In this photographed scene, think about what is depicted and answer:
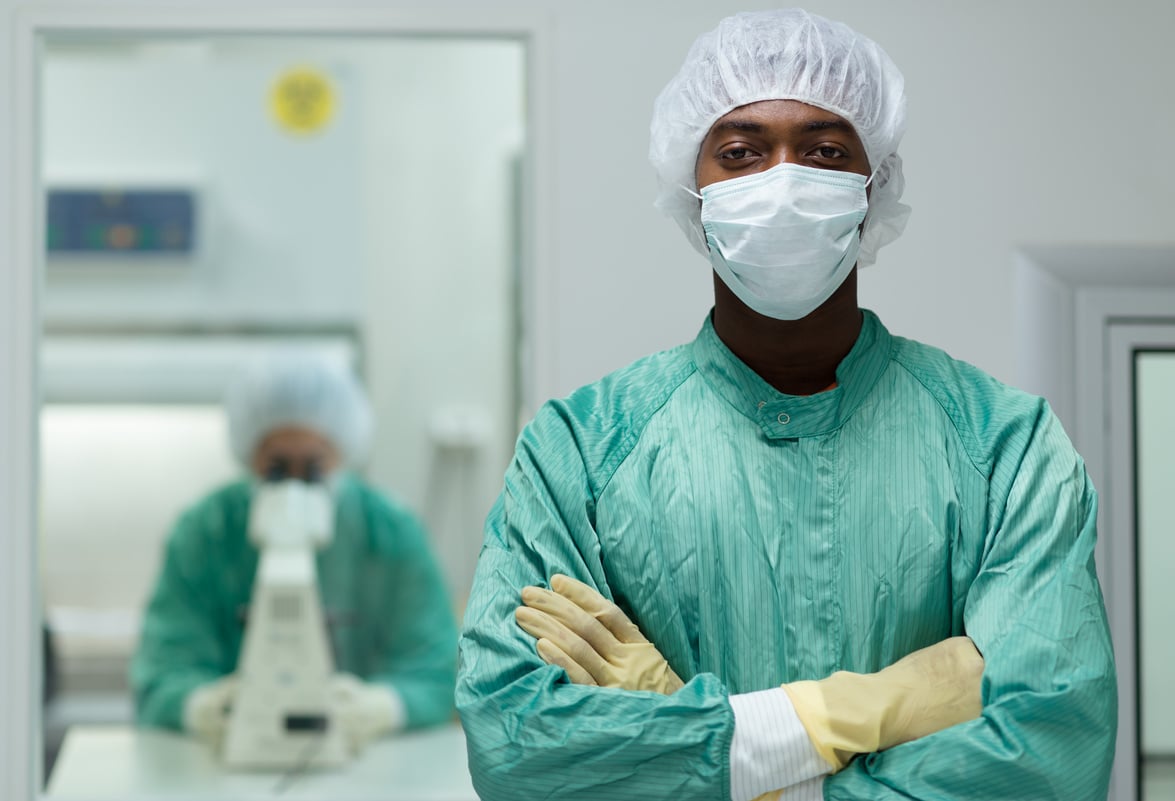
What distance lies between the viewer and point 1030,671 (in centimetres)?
111

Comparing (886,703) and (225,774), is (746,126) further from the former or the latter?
(225,774)

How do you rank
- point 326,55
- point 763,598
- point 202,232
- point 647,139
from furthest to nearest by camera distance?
point 202,232 < point 326,55 < point 647,139 < point 763,598

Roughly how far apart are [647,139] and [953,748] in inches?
43.7

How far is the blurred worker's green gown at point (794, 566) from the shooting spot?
1.09m

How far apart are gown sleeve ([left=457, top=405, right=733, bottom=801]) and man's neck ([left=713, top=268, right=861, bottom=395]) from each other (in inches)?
12.4

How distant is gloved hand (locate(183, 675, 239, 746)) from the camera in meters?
2.05

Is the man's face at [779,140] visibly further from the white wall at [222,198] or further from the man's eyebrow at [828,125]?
the white wall at [222,198]

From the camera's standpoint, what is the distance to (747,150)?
126cm

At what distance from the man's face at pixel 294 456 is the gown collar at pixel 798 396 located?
0.98m

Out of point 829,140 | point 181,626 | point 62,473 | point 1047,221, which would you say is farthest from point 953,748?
point 62,473

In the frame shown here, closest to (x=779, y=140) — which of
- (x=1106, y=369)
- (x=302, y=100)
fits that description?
(x=1106, y=369)

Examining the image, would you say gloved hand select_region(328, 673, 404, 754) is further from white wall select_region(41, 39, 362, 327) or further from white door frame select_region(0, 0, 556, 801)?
white wall select_region(41, 39, 362, 327)

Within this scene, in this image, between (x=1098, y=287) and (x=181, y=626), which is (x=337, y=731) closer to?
(x=181, y=626)

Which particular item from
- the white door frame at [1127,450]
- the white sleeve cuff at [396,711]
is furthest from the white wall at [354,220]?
the white door frame at [1127,450]
